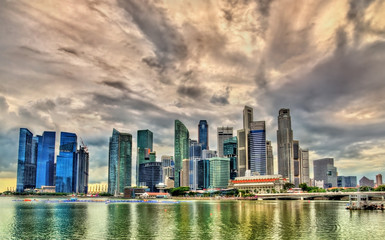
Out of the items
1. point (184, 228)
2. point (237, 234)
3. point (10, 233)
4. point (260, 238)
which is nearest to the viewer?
point (260, 238)

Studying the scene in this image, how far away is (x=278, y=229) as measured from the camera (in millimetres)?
96625

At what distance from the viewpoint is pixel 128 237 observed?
85750 millimetres

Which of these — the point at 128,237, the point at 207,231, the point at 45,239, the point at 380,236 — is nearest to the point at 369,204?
the point at 380,236

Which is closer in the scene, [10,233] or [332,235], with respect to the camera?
[332,235]

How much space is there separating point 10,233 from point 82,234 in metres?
20.5

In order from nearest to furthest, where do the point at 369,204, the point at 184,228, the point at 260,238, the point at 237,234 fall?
the point at 260,238 < the point at 237,234 < the point at 184,228 < the point at 369,204

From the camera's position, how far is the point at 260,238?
81.8 meters

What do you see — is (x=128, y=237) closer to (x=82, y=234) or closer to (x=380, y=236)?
(x=82, y=234)

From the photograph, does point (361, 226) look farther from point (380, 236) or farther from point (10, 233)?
point (10, 233)

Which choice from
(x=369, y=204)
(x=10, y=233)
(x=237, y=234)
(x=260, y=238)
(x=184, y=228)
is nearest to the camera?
(x=260, y=238)

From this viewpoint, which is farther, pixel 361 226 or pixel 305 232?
pixel 361 226

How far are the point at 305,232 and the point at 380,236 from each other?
56.4 feet

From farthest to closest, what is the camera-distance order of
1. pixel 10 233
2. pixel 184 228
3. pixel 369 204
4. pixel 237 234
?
1. pixel 369 204
2. pixel 184 228
3. pixel 10 233
4. pixel 237 234

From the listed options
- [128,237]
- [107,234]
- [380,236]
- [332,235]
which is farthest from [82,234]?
[380,236]
